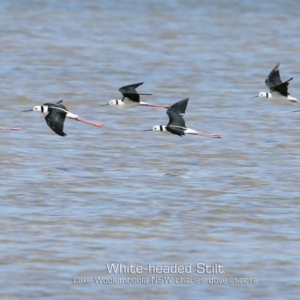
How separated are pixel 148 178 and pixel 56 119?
1.40m

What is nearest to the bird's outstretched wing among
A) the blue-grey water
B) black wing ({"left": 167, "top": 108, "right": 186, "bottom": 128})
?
the blue-grey water

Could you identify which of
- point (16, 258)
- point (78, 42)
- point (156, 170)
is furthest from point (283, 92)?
point (78, 42)

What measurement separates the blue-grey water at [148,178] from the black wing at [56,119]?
39 centimetres

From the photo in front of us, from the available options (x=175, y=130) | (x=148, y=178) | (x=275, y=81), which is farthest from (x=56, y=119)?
(x=275, y=81)

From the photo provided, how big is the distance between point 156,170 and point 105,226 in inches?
98.8

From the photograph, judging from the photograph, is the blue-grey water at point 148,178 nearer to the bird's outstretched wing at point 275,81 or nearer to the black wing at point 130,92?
the black wing at point 130,92

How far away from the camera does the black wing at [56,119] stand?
40.0 feet

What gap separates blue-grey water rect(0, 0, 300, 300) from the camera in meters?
8.42

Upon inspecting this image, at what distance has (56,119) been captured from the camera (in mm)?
12508

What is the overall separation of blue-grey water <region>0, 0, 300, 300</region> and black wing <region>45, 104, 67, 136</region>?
387 millimetres

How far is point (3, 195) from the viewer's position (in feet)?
35.2

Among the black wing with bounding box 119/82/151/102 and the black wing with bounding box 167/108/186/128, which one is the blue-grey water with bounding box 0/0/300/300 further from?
the black wing with bounding box 119/82/151/102

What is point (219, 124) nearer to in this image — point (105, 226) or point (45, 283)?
point (105, 226)

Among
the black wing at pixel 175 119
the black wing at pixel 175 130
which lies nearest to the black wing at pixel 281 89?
the black wing at pixel 175 119
